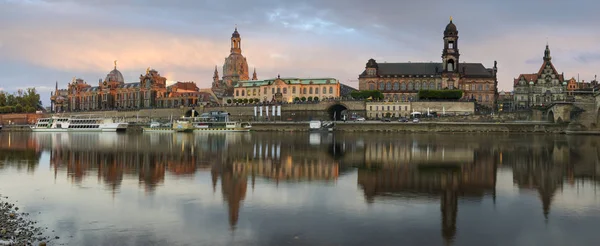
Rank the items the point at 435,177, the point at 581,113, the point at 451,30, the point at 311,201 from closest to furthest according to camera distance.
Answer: the point at 311,201, the point at 435,177, the point at 581,113, the point at 451,30

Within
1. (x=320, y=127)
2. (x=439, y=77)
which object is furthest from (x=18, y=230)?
(x=439, y=77)

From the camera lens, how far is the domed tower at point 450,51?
294 feet

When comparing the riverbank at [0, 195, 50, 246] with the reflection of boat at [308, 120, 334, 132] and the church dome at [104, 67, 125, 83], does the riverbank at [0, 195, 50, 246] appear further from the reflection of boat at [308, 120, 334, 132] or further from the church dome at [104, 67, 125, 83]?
the church dome at [104, 67, 125, 83]

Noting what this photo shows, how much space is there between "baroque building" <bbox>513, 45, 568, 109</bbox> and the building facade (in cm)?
7659

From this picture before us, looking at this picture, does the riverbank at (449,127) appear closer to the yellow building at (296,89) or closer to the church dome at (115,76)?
the yellow building at (296,89)

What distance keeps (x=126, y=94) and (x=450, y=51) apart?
8652 cm

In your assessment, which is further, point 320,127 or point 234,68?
point 234,68

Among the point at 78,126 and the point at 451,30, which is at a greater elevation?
the point at 451,30

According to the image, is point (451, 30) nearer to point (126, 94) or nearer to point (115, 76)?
point (126, 94)

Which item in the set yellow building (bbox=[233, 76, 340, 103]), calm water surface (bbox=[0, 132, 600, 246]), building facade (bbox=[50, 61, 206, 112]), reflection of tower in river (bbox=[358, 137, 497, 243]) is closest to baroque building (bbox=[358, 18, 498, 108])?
yellow building (bbox=[233, 76, 340, 103])

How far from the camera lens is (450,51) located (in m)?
89.7

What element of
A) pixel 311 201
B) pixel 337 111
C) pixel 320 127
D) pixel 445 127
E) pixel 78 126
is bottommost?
pixel 311 201

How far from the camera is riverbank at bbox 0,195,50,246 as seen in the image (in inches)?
422

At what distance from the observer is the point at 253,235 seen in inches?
→ 446
